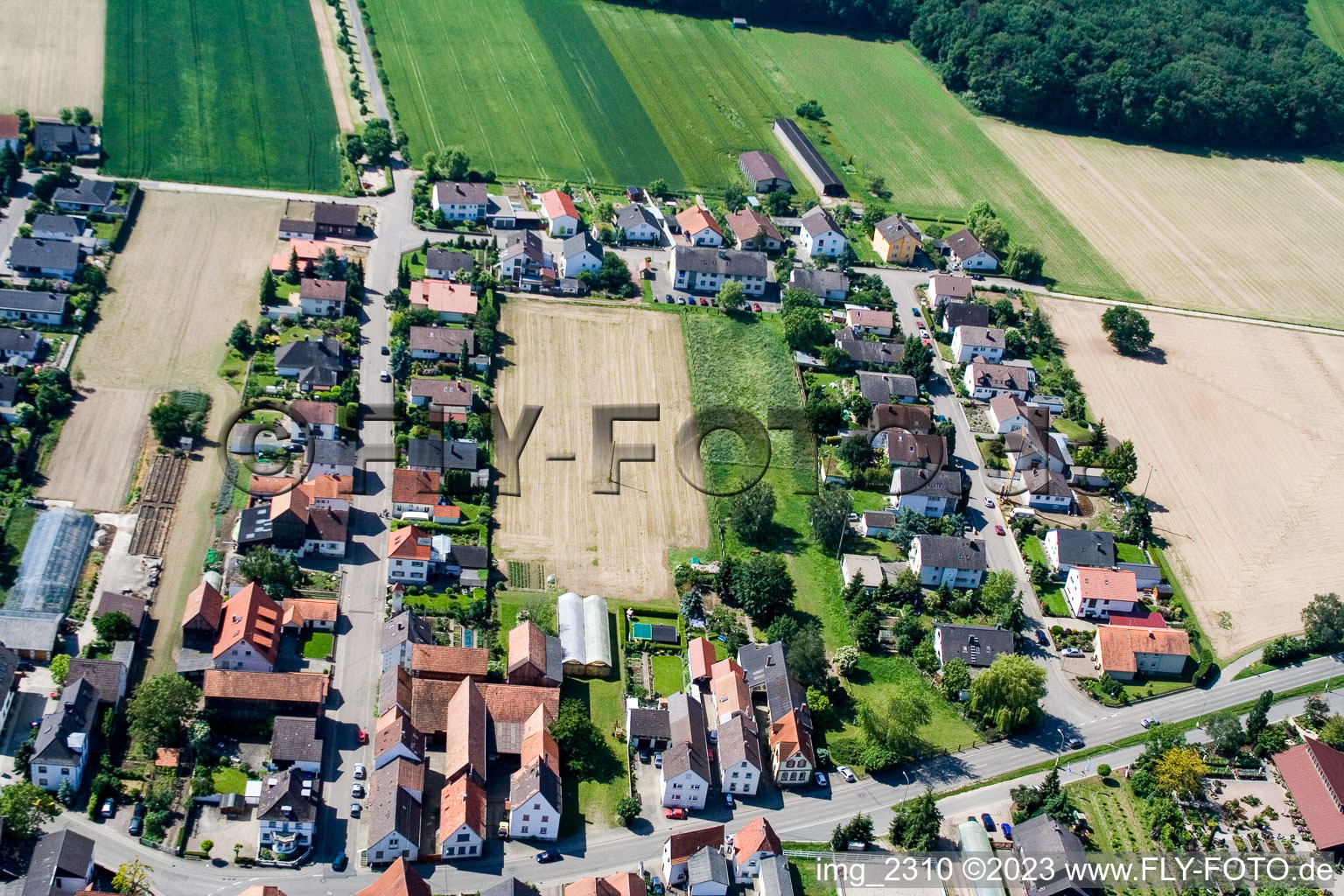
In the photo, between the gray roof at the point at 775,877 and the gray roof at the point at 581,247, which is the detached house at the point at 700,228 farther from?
the gray roof at the point at 775,877

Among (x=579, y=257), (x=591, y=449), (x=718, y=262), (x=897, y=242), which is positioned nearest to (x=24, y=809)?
(x=591, y=449)

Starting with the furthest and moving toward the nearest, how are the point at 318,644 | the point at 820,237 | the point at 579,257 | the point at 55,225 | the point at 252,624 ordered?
the point at 820,237 < the point at 579,257 < the point at 55,225 < the point at 318,644 < the point at 252,624

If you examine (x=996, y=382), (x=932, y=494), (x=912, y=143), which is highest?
(x=912, y=143)

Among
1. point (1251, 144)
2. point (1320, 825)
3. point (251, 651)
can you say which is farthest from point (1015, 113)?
point (251, 651)

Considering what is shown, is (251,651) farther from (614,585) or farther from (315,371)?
(315,371)

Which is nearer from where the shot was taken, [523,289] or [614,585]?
[614,585]

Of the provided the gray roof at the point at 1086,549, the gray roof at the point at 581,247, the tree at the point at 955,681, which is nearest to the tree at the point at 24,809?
the tree at the point at 955,681

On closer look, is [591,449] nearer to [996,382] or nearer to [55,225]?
[996,382]

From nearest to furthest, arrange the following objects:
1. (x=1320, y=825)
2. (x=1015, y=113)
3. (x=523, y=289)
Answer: (x=1320, y=825) → (x=523, y=289) → (x=1015, y=113)
